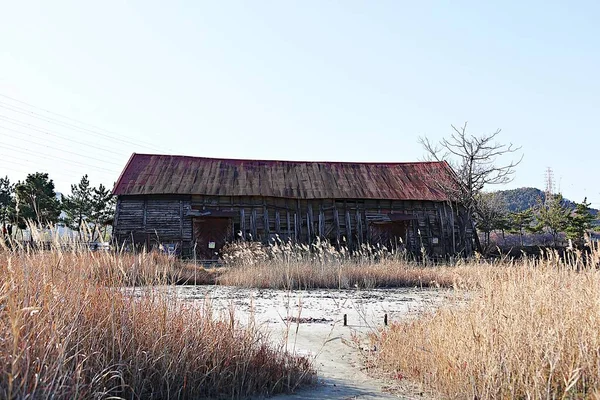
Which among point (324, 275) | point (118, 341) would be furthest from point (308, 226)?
point (118, 341)

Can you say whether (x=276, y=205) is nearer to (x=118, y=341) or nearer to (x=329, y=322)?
(x=329, y=322)

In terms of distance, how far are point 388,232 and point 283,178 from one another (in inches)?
252

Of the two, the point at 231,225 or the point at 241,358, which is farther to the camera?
the point at 231,225

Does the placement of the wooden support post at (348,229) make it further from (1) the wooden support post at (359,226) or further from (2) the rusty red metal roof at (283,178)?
(2) the rusty red metal roof at (283,178)

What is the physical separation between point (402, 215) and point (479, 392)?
76.6ft

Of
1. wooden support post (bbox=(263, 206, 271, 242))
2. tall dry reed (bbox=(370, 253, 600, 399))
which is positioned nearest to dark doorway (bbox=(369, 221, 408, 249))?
wooden support post (bbox=(263, 206, 271, 242))

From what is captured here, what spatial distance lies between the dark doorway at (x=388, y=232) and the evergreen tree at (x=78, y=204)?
851 inches

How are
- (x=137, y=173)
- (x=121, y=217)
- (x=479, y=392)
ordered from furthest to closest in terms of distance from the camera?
1. (x=137, y=173)
2. (x=121, y=217)
3. (x=479, y=392)

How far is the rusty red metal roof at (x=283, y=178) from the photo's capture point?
25828mm

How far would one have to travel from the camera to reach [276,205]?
2639cm

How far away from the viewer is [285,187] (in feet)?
89.2

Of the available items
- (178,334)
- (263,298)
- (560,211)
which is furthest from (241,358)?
(560,211)

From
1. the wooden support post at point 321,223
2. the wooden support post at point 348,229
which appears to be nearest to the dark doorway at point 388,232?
the wooden support post at point 348,229

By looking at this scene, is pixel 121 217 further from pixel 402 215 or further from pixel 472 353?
pixel 472 353
